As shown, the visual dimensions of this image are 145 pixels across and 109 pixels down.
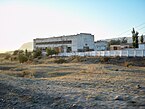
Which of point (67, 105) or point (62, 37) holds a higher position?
point (62, 37)

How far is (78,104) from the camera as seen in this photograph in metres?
9.55

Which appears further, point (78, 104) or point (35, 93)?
point (35, 93)

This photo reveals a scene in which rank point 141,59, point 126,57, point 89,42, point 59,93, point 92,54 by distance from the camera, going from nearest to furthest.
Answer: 1. point 59,93
2. point 141,59
3. point 126,57
4. point 92,54
5. point 89,42

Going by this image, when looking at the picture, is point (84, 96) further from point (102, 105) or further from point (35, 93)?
point (35, 93)

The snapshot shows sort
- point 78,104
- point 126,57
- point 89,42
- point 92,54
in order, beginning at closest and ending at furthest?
point 78,104 → point 126,57 → point 92,54 → point 89,42

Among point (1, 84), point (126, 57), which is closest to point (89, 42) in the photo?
point (126, 57)

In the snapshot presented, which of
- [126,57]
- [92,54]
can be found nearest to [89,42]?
[92,54]

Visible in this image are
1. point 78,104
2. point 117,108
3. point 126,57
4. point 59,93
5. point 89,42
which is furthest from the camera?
point 89,42

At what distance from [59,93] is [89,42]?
80429 mm

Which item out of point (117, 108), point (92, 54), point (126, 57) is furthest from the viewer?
point (92, 54)

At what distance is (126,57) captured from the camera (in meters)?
40.0

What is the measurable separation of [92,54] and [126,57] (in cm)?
1390

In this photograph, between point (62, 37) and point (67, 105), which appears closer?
point (67, 105)

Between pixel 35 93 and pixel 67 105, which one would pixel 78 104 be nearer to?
pixel 67 105
